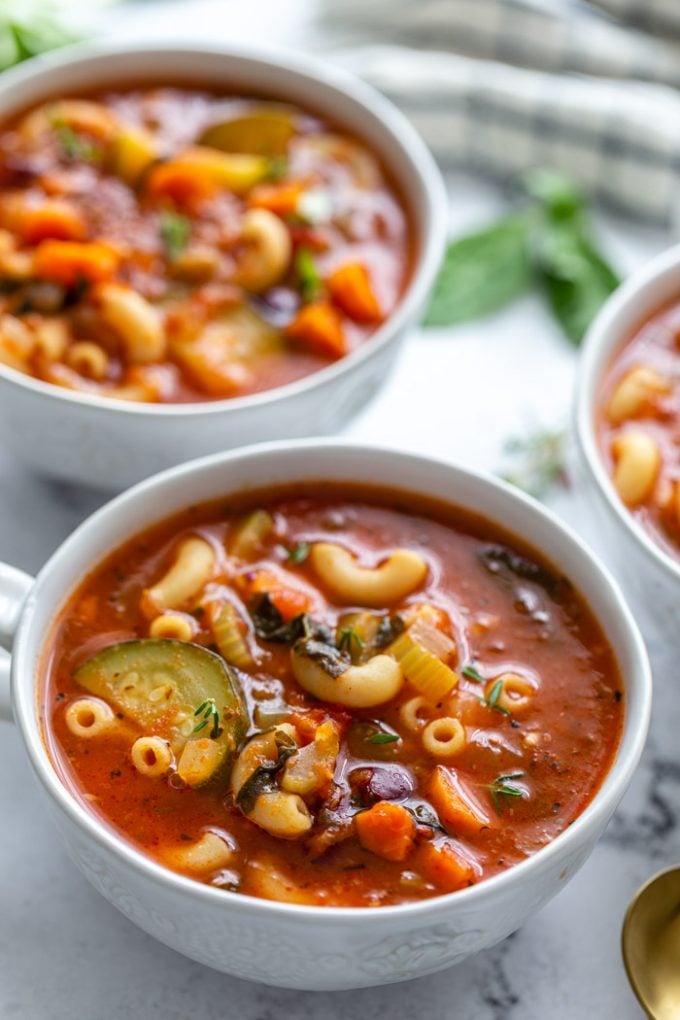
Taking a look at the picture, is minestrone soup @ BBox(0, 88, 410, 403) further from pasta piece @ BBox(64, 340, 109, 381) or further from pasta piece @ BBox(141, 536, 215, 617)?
pasta piece @ BBox(141, 536, 215, 617)

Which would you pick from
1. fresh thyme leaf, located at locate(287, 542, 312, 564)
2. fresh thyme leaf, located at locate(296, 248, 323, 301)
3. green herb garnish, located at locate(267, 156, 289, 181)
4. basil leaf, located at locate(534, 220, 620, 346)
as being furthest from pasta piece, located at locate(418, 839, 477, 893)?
green herb garnish, located at locate(267, 156, 289, 181)

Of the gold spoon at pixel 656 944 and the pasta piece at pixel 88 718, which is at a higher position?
the pasta piece at pixel 88 718

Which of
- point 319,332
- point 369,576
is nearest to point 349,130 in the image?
point 319,332

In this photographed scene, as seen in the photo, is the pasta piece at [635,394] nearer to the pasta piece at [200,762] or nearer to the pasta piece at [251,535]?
the pasta piece at [251,535]

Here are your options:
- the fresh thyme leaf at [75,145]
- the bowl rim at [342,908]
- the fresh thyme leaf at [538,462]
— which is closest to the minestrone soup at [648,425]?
the fresh thyme leaf at [538,462]

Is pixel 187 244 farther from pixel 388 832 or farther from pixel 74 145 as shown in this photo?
pixel 388 832

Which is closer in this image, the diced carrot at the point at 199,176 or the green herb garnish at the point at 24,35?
the diced carrot at the point at 199,176
